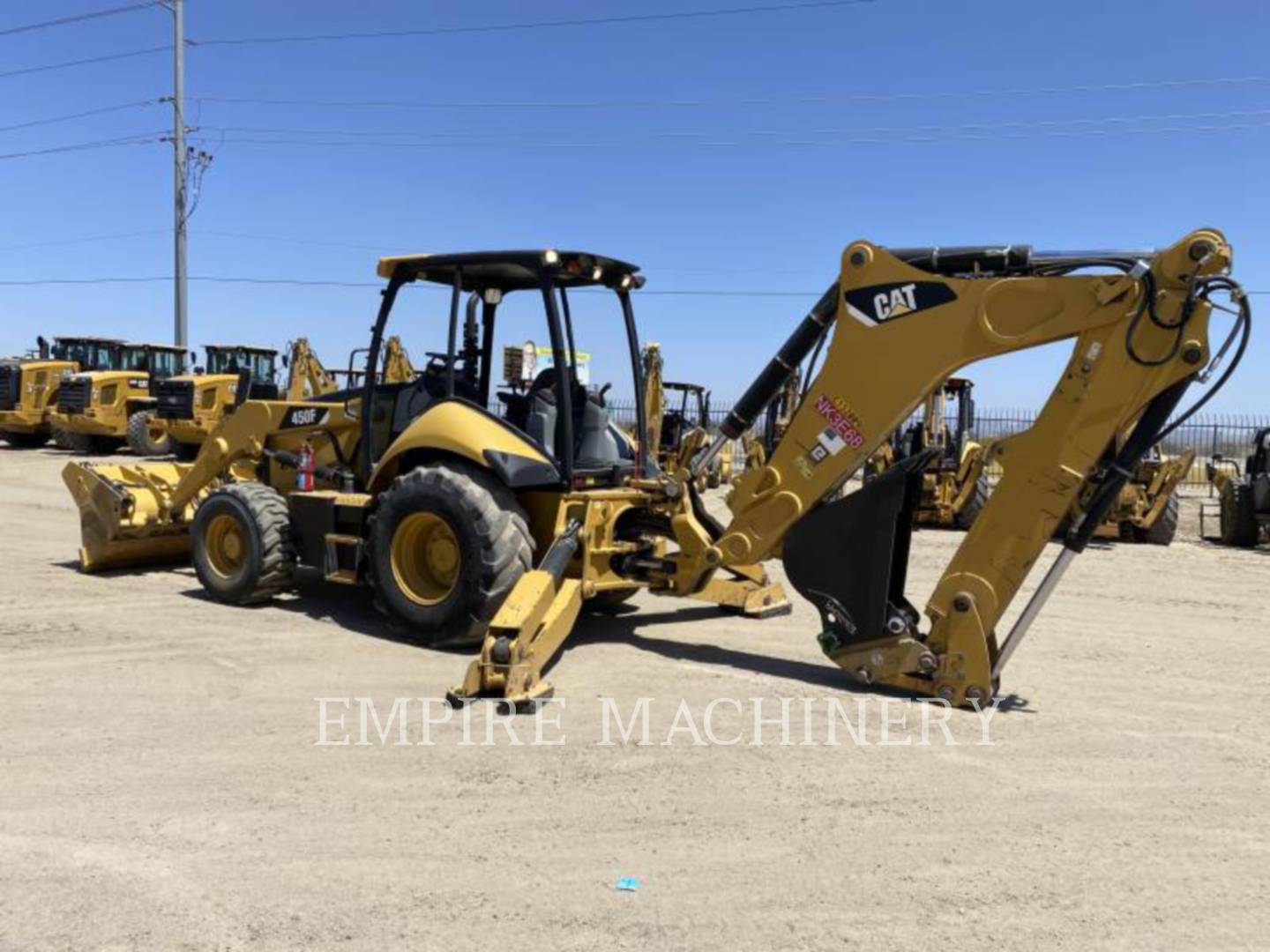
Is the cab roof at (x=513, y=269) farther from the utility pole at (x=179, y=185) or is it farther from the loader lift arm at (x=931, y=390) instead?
the utility pole at (x=179, y=185)

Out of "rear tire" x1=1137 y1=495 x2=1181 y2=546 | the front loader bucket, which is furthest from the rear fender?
"rear tire" x1=1137 y1=495 x2=1181 y2=546

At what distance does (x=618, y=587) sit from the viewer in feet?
22.5

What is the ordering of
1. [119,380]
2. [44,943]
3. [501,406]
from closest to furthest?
[44,943] → [501,406] → [119,380]

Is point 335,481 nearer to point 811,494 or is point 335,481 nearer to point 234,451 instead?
point 234,451

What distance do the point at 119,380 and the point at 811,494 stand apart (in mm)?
22332

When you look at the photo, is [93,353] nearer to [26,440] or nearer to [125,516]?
[26,440]

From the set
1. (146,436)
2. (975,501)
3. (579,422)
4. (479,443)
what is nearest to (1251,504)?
(975,501)

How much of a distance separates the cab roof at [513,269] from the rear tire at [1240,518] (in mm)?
11505

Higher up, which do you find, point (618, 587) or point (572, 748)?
point (618, 587)

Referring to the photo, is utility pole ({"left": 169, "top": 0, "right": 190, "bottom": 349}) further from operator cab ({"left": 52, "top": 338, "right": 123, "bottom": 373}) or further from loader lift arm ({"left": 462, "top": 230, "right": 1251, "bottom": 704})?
loader lift arm ({"left": 462, "top": 230, "right": 1251, "bottom": 704})

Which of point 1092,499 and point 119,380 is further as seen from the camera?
point 119,380

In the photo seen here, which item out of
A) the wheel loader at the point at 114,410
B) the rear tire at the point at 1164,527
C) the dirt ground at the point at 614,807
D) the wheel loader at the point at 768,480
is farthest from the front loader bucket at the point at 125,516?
the wheel loader at the point at 114,410

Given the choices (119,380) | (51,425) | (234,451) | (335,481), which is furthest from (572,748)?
(51,425)

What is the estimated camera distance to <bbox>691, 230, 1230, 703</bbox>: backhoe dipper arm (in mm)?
5152
